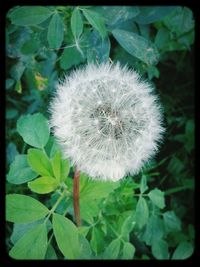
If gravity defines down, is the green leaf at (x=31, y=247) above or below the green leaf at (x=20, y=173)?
below

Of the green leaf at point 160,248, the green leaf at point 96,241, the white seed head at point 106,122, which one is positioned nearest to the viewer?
the white seed head at point 106,122

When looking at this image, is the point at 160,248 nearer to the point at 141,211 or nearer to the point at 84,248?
the point at 141,211

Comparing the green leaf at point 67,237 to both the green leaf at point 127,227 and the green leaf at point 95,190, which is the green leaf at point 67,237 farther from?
the green leaf at point 127,227

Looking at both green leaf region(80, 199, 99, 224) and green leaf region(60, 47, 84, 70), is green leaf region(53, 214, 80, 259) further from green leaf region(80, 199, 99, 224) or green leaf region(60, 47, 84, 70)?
green leaf region(60, 47, 84, 70)

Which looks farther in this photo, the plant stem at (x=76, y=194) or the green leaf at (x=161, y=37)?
the green leaf at (x=161, y=37)

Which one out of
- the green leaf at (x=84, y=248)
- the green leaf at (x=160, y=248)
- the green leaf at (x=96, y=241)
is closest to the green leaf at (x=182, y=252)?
the green leaf at (x=160, y=248)

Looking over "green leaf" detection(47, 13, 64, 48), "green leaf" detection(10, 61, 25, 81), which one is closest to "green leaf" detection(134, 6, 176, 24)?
"green leaf" detection(47, 13, 64, 48)
